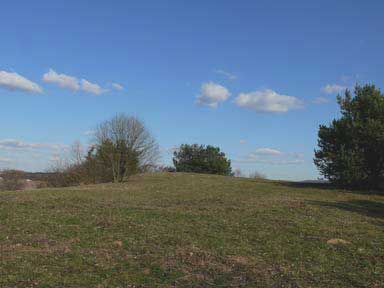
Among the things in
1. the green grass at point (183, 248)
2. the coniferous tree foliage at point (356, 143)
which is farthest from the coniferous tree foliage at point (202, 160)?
the green grass at point (183, 248)

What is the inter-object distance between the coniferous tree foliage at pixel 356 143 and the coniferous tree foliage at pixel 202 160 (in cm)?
2629

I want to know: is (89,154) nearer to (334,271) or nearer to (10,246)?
(10,246)

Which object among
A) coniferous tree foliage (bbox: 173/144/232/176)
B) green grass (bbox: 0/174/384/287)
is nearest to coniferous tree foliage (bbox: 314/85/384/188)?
green grass (bbox: 0/174/384/287)

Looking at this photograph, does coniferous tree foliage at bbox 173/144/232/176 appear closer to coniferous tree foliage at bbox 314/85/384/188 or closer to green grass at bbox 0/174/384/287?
coniferous tree foliage at bbox 314/85/384/188

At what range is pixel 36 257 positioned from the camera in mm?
8422

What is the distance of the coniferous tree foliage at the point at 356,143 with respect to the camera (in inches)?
1147

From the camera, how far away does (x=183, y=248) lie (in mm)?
9461

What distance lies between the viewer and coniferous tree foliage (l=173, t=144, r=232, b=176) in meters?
57.3

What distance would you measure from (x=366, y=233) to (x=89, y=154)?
33.9 metres

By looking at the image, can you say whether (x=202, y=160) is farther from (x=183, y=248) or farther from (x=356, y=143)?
(x=183, y=248)

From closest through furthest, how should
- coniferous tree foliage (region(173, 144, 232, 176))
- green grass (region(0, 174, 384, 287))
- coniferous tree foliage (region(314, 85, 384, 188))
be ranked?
green grass (region(0, 174, 384, 287))
coniferous tree foliage (region(314, 85, 384, 188))
coniferous tree foliage (region(173, 144, 232, 176))

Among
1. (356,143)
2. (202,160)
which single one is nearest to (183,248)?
(356,143)

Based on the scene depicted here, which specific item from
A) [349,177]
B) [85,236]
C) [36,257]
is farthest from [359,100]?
[36,257]

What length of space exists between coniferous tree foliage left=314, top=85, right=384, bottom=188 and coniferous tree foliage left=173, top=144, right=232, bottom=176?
26.3 metres
